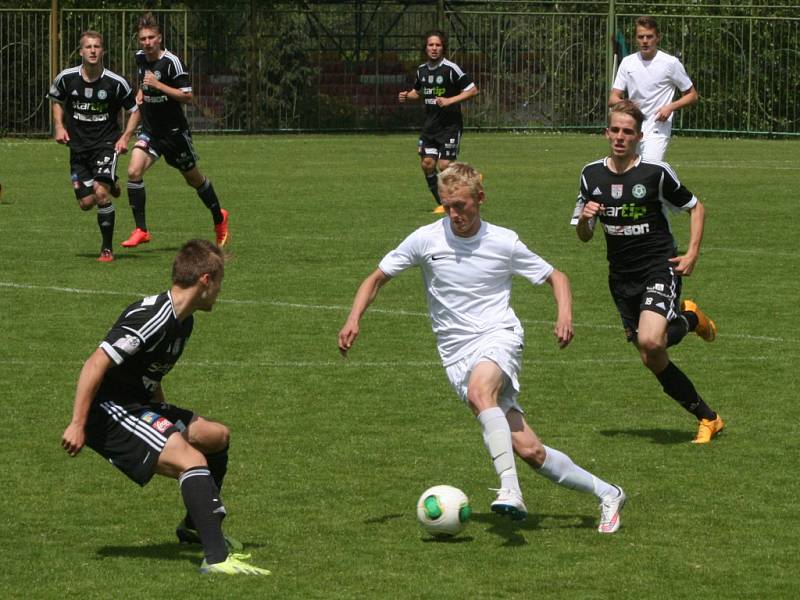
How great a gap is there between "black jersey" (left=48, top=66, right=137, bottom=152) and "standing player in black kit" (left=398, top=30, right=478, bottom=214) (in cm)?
594

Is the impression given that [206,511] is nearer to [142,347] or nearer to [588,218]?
[142,347]

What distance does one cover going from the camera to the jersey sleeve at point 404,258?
7.50m

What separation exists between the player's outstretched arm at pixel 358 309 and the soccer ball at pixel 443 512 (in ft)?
2.56

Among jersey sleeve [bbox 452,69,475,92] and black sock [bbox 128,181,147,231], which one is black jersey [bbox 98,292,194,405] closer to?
black sock [bbox 128,181,147,231]

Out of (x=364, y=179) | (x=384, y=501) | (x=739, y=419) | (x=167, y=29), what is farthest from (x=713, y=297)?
(x=167, y=29)

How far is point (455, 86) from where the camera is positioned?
854 inches

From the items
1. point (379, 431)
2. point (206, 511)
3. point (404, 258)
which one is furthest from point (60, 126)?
point (206, 511)

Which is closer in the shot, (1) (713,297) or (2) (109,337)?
(2) (109,337)

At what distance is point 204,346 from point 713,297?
4842 millimetres

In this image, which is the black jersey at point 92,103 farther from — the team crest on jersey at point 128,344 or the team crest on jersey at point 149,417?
the team crest on jersey at point 128,344

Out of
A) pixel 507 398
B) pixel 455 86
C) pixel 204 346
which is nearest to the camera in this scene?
pixel 507 398

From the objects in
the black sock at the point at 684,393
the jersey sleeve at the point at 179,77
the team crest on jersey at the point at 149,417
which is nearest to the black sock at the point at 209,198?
the jersey sleeve at the point at 179,77

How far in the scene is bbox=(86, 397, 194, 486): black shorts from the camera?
6535 millimetres

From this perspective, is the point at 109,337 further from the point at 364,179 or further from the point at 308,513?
the point at 364,179
